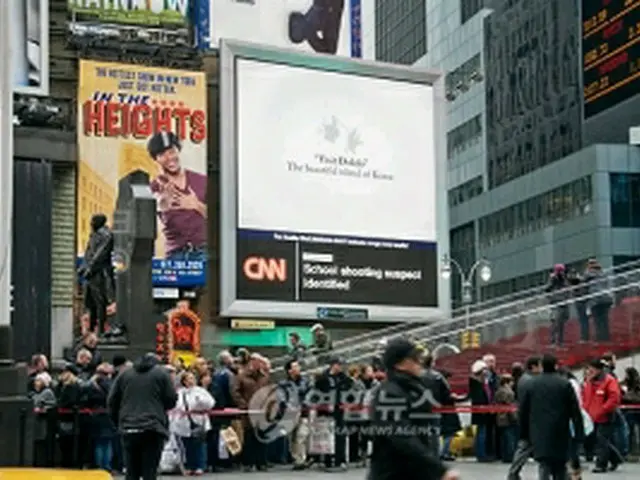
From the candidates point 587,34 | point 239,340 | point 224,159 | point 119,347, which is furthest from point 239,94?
point 119,347

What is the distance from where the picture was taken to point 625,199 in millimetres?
72312

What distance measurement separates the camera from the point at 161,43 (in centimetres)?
4544

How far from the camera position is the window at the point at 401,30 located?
109 m

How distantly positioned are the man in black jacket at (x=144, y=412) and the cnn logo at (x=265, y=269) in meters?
28.7

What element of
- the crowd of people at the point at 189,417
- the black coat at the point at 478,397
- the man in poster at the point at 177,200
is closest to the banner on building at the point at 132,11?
the man in poster at the point at 177,200

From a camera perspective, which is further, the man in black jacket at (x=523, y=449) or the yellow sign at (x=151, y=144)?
the yellow sign at (x=151, y=144)

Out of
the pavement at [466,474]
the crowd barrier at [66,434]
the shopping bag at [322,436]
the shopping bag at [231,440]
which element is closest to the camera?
the pavement at [466,474]

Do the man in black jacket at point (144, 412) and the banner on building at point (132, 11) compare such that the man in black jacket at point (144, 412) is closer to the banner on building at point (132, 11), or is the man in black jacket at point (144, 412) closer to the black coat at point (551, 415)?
the black coat at point (551, 415)

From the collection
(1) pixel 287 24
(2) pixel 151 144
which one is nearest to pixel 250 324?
(2) pixel 151 144

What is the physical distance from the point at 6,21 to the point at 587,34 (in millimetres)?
32797

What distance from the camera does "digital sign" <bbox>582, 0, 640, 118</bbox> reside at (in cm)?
4972

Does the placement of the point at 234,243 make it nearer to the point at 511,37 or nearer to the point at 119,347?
the point at 119,347

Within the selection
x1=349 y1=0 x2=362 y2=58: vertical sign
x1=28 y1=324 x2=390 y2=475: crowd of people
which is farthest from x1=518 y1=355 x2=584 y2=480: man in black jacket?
x1=349 y1=0 x2=362 y2=58: vertical sign

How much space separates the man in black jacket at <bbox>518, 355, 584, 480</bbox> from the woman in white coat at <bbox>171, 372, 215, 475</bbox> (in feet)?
25.4
